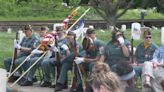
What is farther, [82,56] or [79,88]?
[79,88]

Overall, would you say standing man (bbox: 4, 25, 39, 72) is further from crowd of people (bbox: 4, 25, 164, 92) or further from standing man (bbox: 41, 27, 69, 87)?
standing man (bbox: 41, 27, 69, 87)

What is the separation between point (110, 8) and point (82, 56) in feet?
92.9

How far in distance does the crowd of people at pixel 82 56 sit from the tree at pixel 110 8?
77.4 feet

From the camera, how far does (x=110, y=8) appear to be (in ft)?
133

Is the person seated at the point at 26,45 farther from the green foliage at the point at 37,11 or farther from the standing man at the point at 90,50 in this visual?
the green foliage at the point at 37,11

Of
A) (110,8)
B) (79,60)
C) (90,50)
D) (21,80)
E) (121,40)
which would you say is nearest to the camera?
(121,40)

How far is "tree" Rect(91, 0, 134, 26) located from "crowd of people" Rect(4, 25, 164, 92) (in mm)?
23577

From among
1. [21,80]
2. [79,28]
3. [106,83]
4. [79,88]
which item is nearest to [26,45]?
[21,80]

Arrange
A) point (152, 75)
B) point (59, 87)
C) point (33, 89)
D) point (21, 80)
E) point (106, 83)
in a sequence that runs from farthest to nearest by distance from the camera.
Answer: point (21, 80) → point (33, 89) → point (59, 87) → point (152, 75) → point (106, 83)

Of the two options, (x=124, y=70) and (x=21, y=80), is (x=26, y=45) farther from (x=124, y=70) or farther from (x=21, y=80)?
(x=124, y=70)

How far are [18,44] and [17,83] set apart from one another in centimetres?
91

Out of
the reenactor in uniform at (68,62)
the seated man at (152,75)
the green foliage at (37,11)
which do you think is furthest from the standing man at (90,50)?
the green foliage at (37,11)

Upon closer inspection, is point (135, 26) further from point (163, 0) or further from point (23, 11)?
point (23, 11)

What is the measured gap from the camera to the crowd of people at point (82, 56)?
35.5 ft
